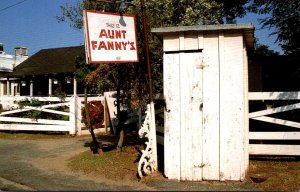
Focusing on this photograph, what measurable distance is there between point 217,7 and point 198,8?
123cm

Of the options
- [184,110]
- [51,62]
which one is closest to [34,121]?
[184,110]

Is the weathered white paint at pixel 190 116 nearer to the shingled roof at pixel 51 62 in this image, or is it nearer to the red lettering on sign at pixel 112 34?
the red lettering on sign at pixel 112 34

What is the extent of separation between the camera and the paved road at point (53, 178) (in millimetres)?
6609

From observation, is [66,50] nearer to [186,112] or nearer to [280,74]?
[280,74]

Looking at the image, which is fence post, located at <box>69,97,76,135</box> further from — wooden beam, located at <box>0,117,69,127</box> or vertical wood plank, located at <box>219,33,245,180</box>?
vertical wood plank, located at <box>219,33,245,180</box>

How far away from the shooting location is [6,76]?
3528 centimetres

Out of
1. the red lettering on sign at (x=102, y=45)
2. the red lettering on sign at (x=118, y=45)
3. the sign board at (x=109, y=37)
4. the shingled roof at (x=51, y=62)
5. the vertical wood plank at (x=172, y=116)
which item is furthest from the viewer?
the shingled roof at (x=51, y=62)

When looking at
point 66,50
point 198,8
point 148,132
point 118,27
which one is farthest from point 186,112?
point 66,50

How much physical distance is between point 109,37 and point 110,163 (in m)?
2.80

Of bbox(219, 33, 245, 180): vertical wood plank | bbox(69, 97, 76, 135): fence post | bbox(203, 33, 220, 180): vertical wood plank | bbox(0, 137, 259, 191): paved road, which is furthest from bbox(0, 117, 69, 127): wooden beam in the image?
bbox(219, 33, 245, 180): vertical wood plank

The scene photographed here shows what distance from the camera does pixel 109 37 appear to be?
748 centimetres

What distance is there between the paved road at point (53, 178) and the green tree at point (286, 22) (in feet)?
25.1

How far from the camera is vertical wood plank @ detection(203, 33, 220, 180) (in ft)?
22.4

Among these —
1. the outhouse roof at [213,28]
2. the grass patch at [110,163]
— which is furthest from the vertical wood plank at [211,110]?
the grass patch at [110,163]
